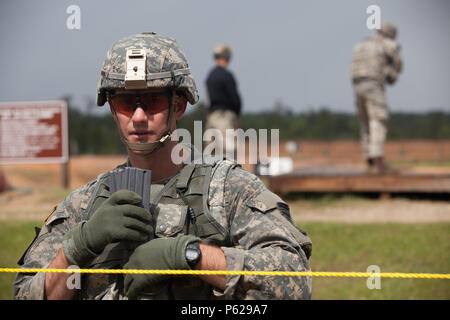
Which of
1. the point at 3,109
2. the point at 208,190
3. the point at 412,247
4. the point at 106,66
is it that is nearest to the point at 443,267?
the point at 412,247

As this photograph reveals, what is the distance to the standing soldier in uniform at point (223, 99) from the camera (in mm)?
7316

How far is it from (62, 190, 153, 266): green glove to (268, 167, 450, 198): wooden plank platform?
6.04 metres

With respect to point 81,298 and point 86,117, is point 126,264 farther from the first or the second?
point 86,117

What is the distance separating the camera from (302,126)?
148ft

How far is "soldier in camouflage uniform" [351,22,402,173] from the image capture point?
292 inches

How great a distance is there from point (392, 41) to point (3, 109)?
6.71 metres

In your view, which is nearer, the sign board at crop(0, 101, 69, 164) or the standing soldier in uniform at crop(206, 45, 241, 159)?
the standing soldier in uniform at crop(206, 45, 241, 159)

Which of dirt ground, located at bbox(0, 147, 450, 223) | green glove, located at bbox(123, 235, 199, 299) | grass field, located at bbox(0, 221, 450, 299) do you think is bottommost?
grass field, located at bbox(0, 221, 450, 299)

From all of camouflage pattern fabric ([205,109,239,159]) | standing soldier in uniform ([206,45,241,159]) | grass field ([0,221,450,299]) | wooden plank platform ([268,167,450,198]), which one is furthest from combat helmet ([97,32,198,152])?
wooden plank platform ([268,167,450,198])

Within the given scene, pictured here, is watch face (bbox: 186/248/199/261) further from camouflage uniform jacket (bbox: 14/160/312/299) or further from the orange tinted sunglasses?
the orange tinted sunglasses

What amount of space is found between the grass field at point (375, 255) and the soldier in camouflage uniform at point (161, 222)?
304 centimetres

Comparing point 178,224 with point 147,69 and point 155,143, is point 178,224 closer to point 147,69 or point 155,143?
point 155,143

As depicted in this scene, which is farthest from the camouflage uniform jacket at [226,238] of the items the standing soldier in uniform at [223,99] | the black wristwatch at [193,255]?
the standing soldier in uniform at [223,99]

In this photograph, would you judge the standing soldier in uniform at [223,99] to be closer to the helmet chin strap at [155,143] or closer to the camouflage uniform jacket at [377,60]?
the camouflage uniform jacket at [377,60]
